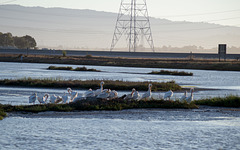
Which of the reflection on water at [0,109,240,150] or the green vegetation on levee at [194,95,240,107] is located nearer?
the reflection on water at [0,109,240,150]

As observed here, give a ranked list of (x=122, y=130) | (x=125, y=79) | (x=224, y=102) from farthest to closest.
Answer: (x=125, y=79) → (x=224, y=102) → (x=122, y=130)

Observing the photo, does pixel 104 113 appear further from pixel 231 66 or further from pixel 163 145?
pixel 231 66

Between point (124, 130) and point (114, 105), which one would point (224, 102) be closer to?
point (114, 105)

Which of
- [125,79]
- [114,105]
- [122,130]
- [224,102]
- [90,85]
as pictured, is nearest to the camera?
[122,130]

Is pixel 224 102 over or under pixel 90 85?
under

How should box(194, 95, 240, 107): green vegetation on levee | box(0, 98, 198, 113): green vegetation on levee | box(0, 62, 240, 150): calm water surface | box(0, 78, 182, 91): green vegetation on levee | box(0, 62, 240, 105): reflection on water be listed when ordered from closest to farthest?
box(0, 62, 240, 150): calm water surface → box(0, 98, 198, 113): green vegetation on levee → box(194, 95, 240, 107): green vegetation on levee → box(0, 62, 240, 105): reflection on water → box(0, 78, 182, 91): green vegetation on levee

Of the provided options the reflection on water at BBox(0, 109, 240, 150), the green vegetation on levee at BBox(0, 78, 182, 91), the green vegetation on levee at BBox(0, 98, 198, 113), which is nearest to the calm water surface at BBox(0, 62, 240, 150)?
the reflection on water at BBox(0, 109, 240, 150)

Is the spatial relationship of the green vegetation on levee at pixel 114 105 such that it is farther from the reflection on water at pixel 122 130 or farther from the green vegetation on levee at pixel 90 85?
the green vegetation on levee at pixel 90 85

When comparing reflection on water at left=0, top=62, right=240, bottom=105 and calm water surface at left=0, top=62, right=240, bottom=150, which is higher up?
reflection on water at left=0, top=62, right=240, bottom=105

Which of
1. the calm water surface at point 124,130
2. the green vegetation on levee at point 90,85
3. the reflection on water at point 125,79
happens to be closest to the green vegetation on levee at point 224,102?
the reflection on water at point 125,79

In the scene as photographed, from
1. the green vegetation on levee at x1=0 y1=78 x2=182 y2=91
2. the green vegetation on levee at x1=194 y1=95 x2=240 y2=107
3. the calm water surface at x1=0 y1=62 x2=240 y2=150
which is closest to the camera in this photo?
the calm water surface at x1=0 y1=62 x2=240 y2=150

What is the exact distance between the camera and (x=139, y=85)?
36469 mm

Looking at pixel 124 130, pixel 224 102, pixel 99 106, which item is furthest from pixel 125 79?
pixel 124 130

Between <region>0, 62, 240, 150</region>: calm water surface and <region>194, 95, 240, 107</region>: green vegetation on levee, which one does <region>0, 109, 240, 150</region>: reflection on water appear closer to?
<region>0, 62, 240, 150</region>: calm water surface
